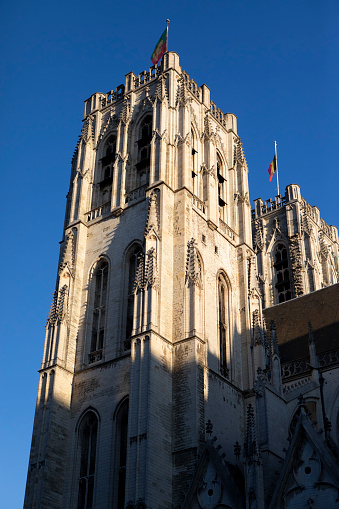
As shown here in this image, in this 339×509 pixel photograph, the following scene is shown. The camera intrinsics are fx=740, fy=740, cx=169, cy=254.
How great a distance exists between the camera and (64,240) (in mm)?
32750

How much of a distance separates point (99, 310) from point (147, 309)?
408 centimetres

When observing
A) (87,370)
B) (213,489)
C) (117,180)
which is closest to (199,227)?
(117,180)

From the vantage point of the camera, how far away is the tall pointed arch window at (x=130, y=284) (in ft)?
92.9

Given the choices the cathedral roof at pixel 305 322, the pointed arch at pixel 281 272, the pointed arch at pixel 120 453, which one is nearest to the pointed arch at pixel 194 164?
the cathedral roof at pixel 305 322

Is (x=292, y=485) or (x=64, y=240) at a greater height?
(x=64, y=240)

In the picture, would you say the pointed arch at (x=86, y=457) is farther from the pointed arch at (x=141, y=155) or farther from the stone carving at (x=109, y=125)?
the stone carving at (x=109, y=125)

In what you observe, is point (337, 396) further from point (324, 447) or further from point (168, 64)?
point (168, 64)

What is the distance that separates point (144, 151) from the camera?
1321 inches

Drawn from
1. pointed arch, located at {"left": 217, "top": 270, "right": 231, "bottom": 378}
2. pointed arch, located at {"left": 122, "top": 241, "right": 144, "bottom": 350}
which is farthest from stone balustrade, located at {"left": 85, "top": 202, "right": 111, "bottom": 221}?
pointed arch, located at {"left": 217, "top": 270, "right": 231, "bottom": 378}

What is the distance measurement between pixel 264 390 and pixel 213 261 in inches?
271

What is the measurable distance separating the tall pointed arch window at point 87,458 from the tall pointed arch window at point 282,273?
687 inches

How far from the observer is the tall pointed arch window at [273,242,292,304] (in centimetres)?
4191

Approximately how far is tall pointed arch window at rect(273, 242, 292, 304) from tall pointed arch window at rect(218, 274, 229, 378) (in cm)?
1107

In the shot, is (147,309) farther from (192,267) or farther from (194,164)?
(194,164)
